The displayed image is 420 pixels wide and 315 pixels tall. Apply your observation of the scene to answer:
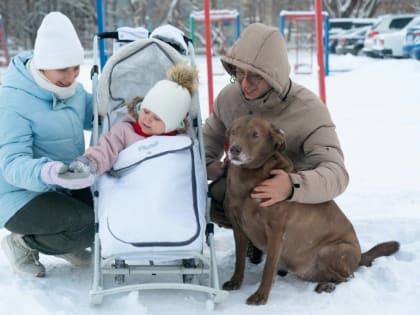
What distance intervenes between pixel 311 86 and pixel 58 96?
33.9 ft

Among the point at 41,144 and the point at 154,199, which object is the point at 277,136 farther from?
the point at 41,144

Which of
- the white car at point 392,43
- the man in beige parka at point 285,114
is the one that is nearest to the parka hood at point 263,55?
the man in beige parka at point 285,114

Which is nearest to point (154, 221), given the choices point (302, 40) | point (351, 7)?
point (302, 40)

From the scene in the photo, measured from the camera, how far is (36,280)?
3416 mm

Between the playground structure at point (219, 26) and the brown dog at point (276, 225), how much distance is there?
15.6ft

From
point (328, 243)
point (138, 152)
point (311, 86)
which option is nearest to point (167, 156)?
point (138, 152)

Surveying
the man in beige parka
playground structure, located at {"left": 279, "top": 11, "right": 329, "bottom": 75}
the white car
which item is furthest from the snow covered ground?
the white car

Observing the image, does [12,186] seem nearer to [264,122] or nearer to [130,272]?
[130,272]

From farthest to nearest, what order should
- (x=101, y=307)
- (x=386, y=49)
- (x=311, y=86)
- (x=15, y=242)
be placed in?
1. (x=386, y=49)
2. (x=311, y=86)
3. (x=15, y=242)
4. (x=101, y=307)

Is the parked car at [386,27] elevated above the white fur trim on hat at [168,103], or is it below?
above

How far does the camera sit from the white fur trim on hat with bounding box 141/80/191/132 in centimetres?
323

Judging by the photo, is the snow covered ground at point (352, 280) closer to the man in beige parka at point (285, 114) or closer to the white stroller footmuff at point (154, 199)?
the white stroller footmuff at point (154, 199)

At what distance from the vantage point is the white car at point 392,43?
17.6 m

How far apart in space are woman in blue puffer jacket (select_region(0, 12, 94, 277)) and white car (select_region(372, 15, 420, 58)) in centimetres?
1571
